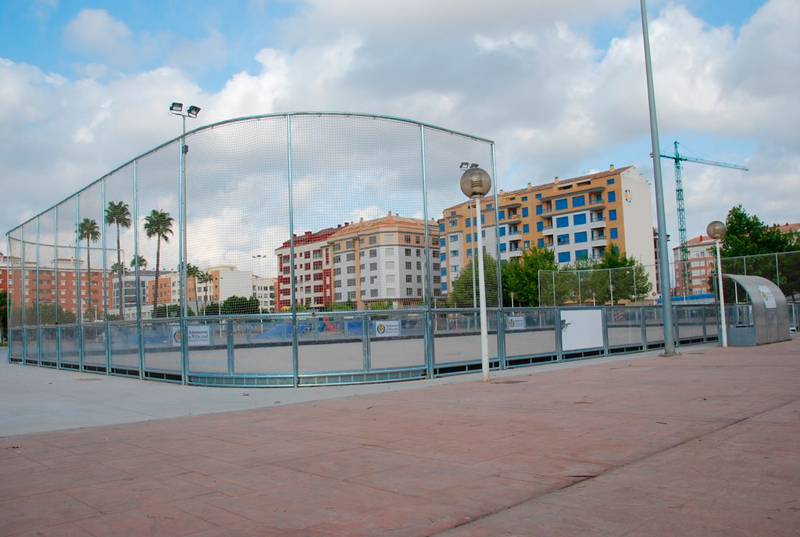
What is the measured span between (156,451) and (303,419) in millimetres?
2504

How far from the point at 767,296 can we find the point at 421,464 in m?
21.1

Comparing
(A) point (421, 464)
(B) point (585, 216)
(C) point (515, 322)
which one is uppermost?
(B) point (585, 216)

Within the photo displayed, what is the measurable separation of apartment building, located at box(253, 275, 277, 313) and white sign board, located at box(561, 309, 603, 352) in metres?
9.07

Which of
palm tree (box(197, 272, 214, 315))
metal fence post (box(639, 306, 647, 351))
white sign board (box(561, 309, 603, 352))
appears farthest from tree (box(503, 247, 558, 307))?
palm tree (box(197, 272, 214, 315))

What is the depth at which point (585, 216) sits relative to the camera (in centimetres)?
8419

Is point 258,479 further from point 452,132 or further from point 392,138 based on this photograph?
point 452,132

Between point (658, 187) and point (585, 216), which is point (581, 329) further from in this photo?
point (585, 216)

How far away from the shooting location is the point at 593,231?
8388 cm

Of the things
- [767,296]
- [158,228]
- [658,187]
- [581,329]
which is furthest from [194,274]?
[767,296]

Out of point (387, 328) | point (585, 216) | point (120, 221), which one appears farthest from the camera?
point (585, 216)

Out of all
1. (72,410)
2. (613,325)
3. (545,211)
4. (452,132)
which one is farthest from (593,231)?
(72,410)

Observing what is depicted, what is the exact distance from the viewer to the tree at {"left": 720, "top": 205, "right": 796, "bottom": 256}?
6612 centimetres

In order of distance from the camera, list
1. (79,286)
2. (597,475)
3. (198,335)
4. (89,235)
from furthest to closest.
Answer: (79,286)
(89,235)
(198,335)
(597,475)

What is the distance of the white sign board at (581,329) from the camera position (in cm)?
1866
